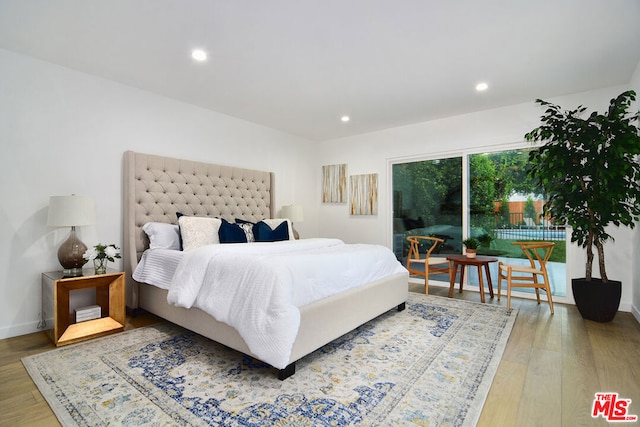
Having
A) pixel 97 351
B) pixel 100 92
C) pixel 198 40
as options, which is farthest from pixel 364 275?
pixel 100 92

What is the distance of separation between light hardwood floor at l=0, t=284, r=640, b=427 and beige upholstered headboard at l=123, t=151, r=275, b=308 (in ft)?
2.91

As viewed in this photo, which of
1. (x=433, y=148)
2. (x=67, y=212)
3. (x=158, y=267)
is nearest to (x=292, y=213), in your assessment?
(x=158, y=267)

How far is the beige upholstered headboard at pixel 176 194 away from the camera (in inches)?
131

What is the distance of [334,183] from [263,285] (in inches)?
156

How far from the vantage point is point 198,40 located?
8.30ft

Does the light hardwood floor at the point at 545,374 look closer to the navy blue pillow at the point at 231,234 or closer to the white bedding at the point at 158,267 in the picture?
the white bedding at the point at 158,267

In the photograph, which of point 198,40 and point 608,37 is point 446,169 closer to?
point 608,37

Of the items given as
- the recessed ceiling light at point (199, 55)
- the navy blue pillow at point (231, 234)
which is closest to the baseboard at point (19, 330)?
the navy blue pillow at point (231, 234)

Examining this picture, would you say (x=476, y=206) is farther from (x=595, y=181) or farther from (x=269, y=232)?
(x=269, y=232)

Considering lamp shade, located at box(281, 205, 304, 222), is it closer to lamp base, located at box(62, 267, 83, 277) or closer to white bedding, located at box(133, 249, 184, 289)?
white bedding, located at box(133, 249, 184, 289)

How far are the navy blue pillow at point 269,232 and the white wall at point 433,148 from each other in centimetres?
186

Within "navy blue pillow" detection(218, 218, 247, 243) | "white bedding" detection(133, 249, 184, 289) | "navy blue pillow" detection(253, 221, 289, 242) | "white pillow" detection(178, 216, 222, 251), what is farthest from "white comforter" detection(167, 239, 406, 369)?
"navy blue pillow" detection(253, 221, 289, 242)

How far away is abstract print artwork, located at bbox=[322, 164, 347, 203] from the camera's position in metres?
5.67

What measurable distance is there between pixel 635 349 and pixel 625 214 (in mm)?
1218
